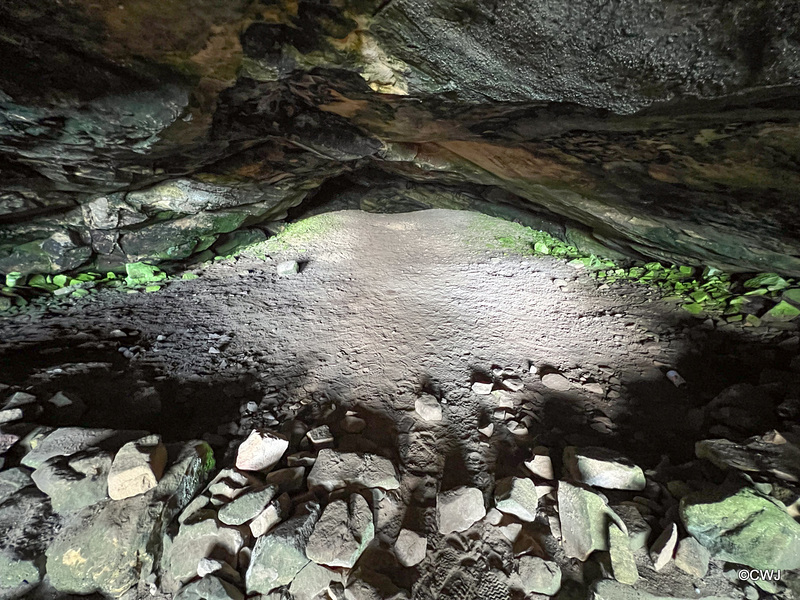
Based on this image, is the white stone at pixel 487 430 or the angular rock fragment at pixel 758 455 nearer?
the angular rock fragment at pixel 758 455

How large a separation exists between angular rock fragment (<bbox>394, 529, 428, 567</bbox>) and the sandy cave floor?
0.07m

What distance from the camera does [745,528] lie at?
1614 mm

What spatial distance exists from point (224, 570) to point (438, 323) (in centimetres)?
292

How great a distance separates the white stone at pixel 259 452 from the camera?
7.15 ft

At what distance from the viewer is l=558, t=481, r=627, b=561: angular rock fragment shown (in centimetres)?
179

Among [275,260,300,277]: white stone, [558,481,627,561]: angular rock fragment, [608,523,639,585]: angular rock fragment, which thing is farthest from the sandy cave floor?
[558,481,627,561]: angular rock fragment

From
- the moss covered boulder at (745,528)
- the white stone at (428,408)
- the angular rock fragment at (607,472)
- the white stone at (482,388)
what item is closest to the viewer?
the moss covered boulder at (745,528)

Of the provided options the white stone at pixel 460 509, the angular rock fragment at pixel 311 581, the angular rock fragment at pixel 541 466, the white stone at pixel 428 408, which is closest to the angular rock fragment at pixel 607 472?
the angular rock fragment at pixel 541 466

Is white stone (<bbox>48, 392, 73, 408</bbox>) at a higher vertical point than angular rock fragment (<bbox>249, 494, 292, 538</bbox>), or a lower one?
lower

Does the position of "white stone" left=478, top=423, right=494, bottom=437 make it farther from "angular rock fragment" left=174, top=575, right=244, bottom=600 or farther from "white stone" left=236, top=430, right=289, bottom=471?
"angular rock fragment" left=174, top=575, right=244, bottom=600

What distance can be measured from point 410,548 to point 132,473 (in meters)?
1.61

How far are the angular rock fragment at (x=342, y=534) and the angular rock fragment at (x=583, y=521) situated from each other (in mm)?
1103

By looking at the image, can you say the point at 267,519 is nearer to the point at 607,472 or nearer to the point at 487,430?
the point at 487,430

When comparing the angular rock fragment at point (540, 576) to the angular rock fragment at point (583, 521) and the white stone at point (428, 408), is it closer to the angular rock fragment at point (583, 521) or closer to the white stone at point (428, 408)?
the angular rock fragment at point (583, 521)
